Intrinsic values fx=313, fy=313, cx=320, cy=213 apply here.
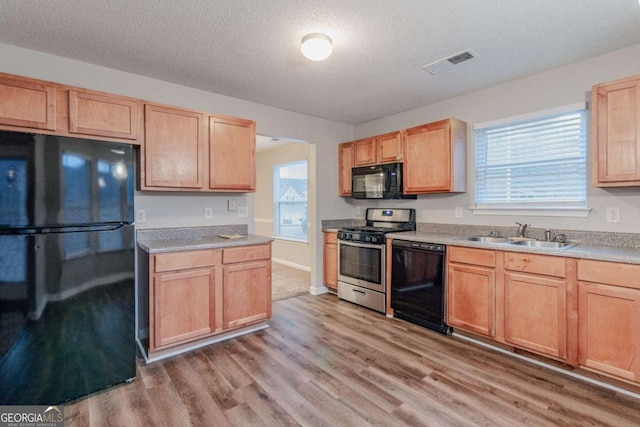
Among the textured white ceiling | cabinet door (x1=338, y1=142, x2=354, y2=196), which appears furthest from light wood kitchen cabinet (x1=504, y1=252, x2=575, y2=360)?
cabinet door (x1=338, y1=142, x2=354, y2=196)

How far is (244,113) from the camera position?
3.67 m

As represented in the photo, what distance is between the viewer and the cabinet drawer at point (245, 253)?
2877 millimetres

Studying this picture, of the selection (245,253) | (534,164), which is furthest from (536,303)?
(245,253)

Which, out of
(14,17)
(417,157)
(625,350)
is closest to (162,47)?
(14,17)

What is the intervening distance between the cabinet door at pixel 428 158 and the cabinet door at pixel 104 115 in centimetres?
278

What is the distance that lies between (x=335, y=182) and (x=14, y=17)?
11.5 ft

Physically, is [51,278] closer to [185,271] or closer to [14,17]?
[185,271]

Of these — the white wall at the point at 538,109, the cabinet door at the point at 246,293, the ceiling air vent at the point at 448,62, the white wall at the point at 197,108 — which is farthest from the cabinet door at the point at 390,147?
the cabinet door at the point at 246,293

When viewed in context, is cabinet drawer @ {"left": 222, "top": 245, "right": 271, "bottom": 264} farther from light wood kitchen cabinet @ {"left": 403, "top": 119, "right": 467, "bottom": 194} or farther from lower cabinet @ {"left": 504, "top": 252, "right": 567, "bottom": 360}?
lower cabinet @ {"left": 504, "top": 252, "right": 567, "bottom": 360}

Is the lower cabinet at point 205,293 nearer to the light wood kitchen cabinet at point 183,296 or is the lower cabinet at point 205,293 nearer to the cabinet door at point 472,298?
the light wood kitchen cabinet at point 183,296

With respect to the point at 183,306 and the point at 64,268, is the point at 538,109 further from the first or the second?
the point at 64,268

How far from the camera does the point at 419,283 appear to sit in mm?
3211

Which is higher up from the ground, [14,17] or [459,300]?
[14,17]

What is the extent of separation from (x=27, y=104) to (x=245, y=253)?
1936 mm
